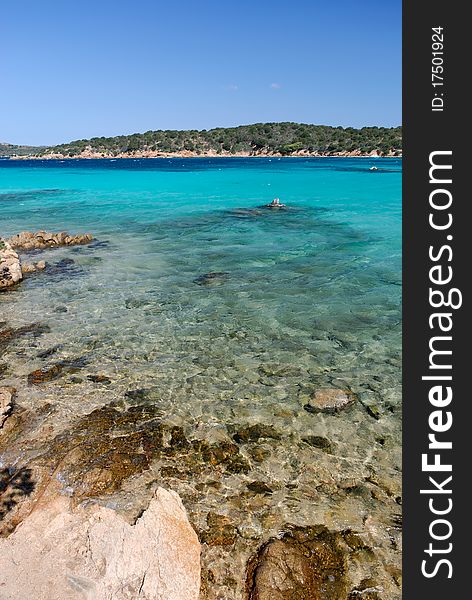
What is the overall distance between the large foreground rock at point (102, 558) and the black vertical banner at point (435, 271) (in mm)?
2825

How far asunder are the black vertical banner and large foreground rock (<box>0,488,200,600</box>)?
2.82 meters

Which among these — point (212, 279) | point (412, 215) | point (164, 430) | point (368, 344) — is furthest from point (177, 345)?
point (412, 215)

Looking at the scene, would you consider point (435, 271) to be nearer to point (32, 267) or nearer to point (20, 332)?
point (20, 332)

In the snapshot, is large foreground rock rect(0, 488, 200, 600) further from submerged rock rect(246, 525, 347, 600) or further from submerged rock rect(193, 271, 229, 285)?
submerged rock rect(193, 271, 229, 285)

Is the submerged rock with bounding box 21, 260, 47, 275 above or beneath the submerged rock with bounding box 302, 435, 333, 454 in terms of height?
above

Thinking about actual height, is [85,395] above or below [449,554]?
below

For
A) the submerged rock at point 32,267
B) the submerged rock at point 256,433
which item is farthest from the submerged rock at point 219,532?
the submerged rock at point 32,267

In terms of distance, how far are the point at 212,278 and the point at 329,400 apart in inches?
455

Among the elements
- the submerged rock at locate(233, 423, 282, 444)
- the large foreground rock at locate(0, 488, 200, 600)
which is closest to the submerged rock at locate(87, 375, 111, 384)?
the submerged rock at locate(233, 423, 282, 444)

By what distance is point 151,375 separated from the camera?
11.5m

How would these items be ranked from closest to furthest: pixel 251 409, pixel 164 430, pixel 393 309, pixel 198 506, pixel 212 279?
1. pixel 198 506
2. pixel 164 430
3. pixel 251 409
4. pixel 393 309
5. pixel 212 279

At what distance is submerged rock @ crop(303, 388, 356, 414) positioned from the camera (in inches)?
394

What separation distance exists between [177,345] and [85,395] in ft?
11.7

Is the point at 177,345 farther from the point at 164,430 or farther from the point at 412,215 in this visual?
the point at 412,215
